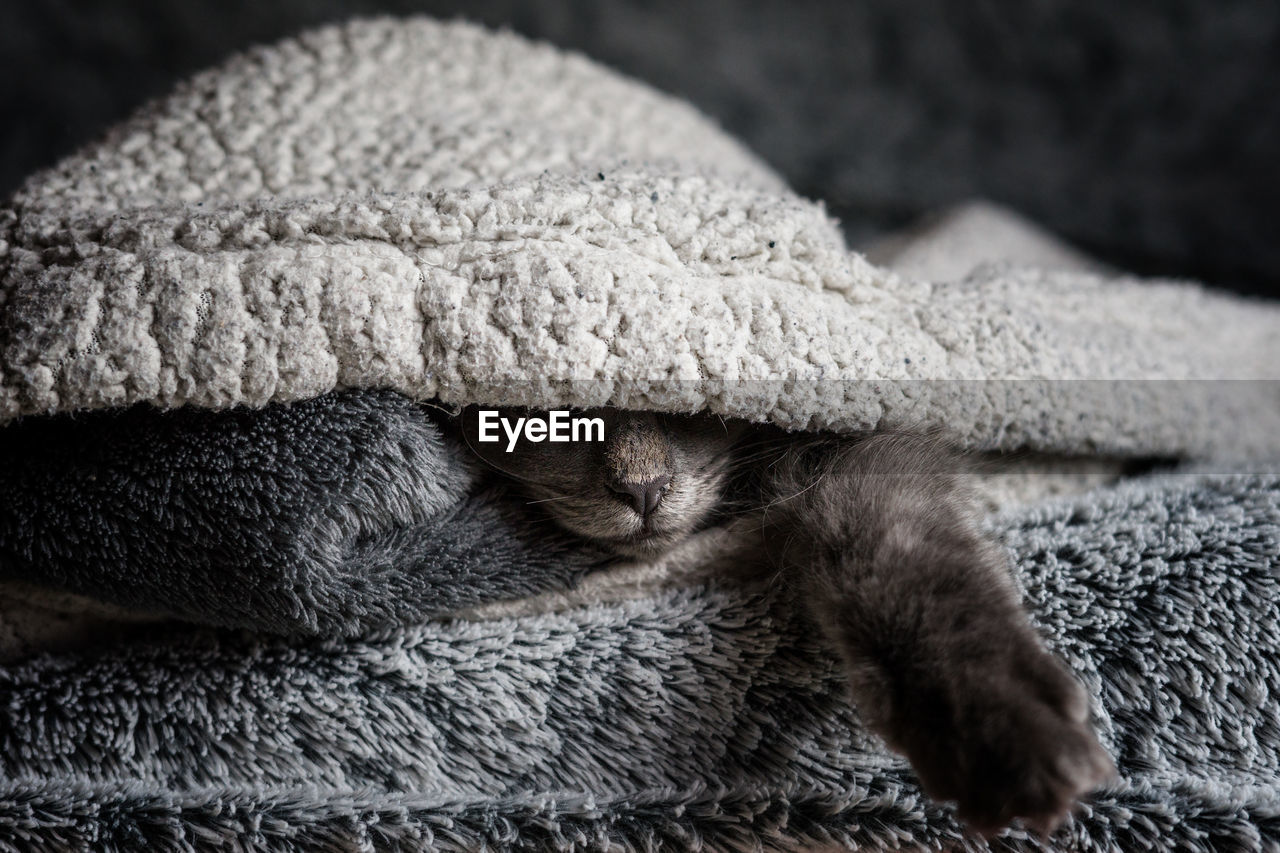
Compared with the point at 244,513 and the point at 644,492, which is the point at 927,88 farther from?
the point at 244,513

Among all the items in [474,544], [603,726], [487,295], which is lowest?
[603,726]

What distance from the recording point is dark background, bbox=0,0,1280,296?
4.61ft

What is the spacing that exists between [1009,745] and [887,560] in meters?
0.14

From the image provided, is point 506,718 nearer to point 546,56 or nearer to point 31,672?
point 31,672

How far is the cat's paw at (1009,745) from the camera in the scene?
0.46 metres

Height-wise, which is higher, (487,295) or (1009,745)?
(487,295)

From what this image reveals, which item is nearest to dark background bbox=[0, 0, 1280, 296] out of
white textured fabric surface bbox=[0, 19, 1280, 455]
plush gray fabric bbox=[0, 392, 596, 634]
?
white textured fabric surface bbox=[0, 19, 1280, 455]

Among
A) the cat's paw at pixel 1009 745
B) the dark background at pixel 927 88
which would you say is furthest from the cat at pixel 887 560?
the dark background at pixel 927 88

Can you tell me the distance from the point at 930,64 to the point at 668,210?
105 cm

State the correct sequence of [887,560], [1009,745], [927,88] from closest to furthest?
[1009,745] → [887,560] → [927,88]

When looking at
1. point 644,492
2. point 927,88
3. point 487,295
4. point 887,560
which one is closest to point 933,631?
point 887,560

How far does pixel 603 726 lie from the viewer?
602 mm

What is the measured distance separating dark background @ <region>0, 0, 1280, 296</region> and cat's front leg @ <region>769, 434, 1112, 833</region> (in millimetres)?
837

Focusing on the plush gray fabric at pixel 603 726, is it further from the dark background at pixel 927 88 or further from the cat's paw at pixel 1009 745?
the dark background at pixel 927 88
